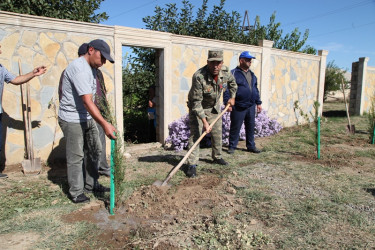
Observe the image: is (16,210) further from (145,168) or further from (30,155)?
(145,168)

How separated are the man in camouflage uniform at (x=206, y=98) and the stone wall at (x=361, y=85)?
384 inches

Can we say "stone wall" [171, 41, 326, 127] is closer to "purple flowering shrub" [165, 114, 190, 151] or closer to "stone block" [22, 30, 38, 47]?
"purple flowering shrub" [165, 114, 190, 151]

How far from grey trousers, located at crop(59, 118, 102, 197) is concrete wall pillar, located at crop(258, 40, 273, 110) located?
19.2 ft

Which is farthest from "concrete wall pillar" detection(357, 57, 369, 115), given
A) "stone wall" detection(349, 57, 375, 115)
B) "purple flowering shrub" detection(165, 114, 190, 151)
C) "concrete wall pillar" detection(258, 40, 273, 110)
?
"purple flowering shrub" detection(165, 114, 190, 151)

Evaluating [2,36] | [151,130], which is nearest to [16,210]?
[2,36]

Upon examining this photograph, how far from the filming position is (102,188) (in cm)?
384

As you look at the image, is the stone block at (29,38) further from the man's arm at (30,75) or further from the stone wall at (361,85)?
the stone wall at (361,85)

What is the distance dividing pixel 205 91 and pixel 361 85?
34.4 ft

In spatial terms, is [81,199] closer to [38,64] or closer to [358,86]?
[38,64]

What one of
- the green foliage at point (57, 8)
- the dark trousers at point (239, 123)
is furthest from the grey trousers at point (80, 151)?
the green foliage at point (57, 8)

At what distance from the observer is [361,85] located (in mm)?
12172

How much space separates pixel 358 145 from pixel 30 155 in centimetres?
681

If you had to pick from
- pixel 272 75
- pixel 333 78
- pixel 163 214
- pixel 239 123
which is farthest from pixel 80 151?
pixel 333 78

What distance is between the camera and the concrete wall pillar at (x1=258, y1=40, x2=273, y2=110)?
819 centimetres
